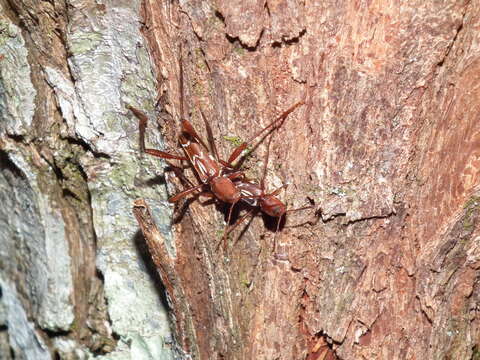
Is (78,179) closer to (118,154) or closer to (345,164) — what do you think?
(118,154)

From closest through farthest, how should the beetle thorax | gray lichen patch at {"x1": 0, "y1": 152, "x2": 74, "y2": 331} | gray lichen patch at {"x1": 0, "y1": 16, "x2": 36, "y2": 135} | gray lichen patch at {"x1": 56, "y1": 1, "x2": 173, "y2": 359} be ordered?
1. the beetle thorax
2. gray lichen patch at {"x1": 56, "y1": 1, "x2": 173, "y2": 359}
3. gray lichen patch at {"x1": 0, "y1": 16, "x2": 36, "y2": 135}
4. gray lichen patch at {"x1": 0, "y1": 152, "x2": 74, "y2": 331}

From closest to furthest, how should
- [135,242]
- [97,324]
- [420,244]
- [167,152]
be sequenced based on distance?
1. [420,244]
2. [167,152]
3. [135,242]
4. [97,324]

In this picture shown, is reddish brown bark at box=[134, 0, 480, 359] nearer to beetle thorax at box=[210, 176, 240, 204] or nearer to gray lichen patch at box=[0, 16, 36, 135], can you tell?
beetle thorax at box=[210, 176, 240, 204]

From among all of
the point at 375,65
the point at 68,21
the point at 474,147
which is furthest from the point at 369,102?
the point at 68,21

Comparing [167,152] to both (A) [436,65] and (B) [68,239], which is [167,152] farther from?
(A) [436,65]

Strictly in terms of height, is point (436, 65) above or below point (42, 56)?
below

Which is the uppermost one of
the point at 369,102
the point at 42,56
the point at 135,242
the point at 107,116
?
the point at 42,56

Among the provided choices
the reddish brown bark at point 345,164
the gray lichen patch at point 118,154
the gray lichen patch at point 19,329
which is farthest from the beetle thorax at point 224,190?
the gray lichen patch at point 19,329

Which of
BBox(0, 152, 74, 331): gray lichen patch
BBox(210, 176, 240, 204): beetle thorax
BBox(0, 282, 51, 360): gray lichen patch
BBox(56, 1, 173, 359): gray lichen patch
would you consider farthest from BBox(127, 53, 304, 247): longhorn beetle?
BBox(0, 282, 51, 360): gray lichen patch
